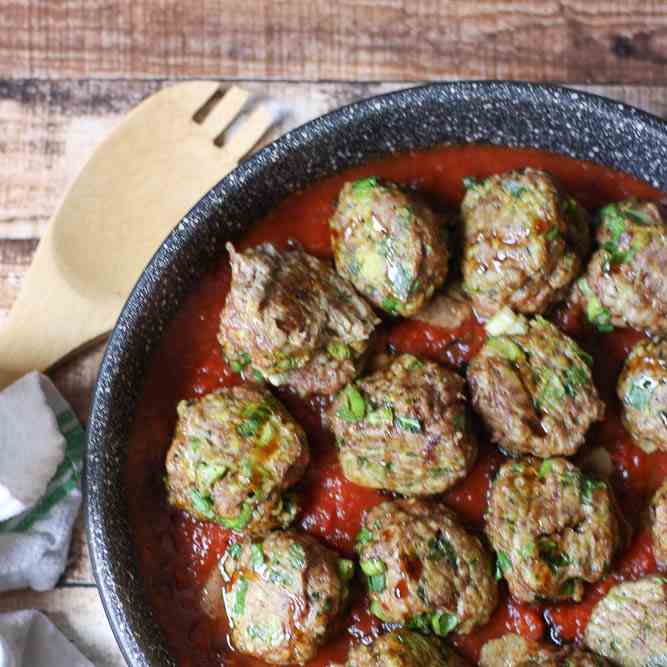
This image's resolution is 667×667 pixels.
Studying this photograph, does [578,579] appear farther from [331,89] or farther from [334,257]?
[331,89]

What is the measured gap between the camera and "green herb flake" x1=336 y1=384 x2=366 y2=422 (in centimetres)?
291

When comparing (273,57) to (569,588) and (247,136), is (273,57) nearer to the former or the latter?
(247,136)

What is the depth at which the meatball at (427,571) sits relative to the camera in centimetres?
284

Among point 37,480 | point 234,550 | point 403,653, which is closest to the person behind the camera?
point 403,653

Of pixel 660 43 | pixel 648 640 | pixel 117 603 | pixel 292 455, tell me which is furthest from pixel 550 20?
pixel 117 603

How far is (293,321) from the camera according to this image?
2.85 m

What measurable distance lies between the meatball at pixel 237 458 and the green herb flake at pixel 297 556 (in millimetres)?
110

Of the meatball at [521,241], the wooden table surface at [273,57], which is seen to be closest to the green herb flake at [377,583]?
the meatball at [521,241]

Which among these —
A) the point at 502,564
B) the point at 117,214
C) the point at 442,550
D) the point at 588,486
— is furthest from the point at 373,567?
the point at 117,214

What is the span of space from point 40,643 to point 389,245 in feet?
5.37

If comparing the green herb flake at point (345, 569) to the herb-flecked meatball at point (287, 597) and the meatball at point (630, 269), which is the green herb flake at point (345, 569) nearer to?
the herb-flecked meatball at point (287, 597)

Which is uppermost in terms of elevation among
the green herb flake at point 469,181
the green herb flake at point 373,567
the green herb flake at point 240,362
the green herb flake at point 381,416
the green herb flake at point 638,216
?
the green herb flake at point 469,181

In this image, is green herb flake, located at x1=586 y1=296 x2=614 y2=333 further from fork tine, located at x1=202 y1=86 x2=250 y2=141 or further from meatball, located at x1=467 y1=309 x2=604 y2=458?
fork tine, located at x1=202 y1=86 x2=250 y2=141

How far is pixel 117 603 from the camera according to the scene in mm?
2906
